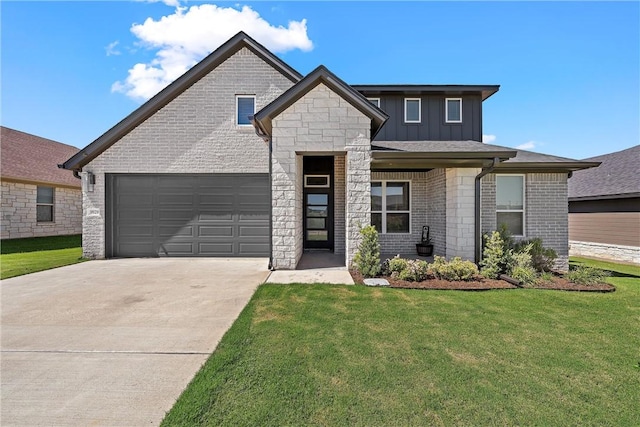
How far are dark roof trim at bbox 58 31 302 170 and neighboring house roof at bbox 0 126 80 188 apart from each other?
24.2ft

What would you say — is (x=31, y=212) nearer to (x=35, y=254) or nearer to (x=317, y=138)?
(x=35, y=254)

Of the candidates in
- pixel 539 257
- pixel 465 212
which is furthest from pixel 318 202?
pixel 539 257

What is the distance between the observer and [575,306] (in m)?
5.08

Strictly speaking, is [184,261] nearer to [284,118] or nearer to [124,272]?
[124,272]

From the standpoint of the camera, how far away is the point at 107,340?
3736 mm

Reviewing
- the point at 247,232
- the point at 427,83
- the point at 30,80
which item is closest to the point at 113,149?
the point at 30,80

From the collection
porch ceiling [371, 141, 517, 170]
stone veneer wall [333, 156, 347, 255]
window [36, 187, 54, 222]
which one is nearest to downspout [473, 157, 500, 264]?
porch ceiling [371, 141, 517, 170]

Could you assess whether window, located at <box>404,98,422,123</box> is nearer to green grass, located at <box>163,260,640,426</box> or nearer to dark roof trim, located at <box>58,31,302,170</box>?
dark roof trim, located at <box>58,31,302,170</box>

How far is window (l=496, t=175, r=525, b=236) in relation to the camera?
861cm

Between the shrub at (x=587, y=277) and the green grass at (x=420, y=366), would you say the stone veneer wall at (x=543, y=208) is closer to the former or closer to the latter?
the shrub at (x=587, y=277)

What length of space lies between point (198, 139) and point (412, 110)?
7963 millimetres

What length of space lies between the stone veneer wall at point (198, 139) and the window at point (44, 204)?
8171mm

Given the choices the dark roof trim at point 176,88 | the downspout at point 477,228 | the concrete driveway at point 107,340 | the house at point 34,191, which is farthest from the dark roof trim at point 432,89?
the house at point 34,191

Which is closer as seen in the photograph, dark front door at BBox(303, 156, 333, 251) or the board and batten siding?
the board and batten siding
